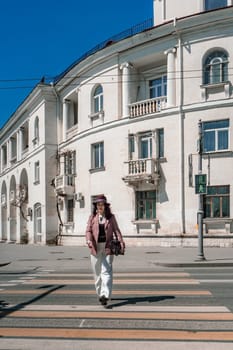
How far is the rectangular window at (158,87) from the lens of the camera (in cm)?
2460

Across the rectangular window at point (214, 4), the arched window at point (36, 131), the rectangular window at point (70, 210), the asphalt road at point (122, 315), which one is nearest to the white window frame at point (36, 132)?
the arched window at point (36, 131)

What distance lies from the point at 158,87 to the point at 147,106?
161cm

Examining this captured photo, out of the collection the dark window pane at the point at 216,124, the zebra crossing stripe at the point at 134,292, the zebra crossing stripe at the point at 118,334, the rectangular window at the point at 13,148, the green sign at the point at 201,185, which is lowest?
the zebra crossing stripe at the point at 134,292

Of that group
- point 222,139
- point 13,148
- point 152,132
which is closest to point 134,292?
point 222,139

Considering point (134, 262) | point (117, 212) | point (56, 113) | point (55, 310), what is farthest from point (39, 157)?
point (55, 310)

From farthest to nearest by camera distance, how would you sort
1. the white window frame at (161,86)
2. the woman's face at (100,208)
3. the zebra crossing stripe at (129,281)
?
the white window frame at (161,86) < the zebra crossing stripe at (129,281) < the woman's face at (100,208)

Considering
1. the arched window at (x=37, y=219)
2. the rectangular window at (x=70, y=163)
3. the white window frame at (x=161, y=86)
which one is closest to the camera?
the white window frame at (x=161, y=86)

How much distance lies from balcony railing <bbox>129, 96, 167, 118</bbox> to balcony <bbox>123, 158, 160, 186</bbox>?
8.53ft

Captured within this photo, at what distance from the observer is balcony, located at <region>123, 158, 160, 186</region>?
23.0m

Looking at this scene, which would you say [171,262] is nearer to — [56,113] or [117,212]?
[117,212]

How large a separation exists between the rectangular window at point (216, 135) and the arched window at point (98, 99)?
7.30 meters

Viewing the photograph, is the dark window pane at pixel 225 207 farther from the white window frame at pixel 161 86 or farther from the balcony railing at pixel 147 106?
the white window frame at pixel 161 86

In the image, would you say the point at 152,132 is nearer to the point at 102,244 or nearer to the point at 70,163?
the point at 70,163

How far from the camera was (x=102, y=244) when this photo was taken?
7.52 metres
